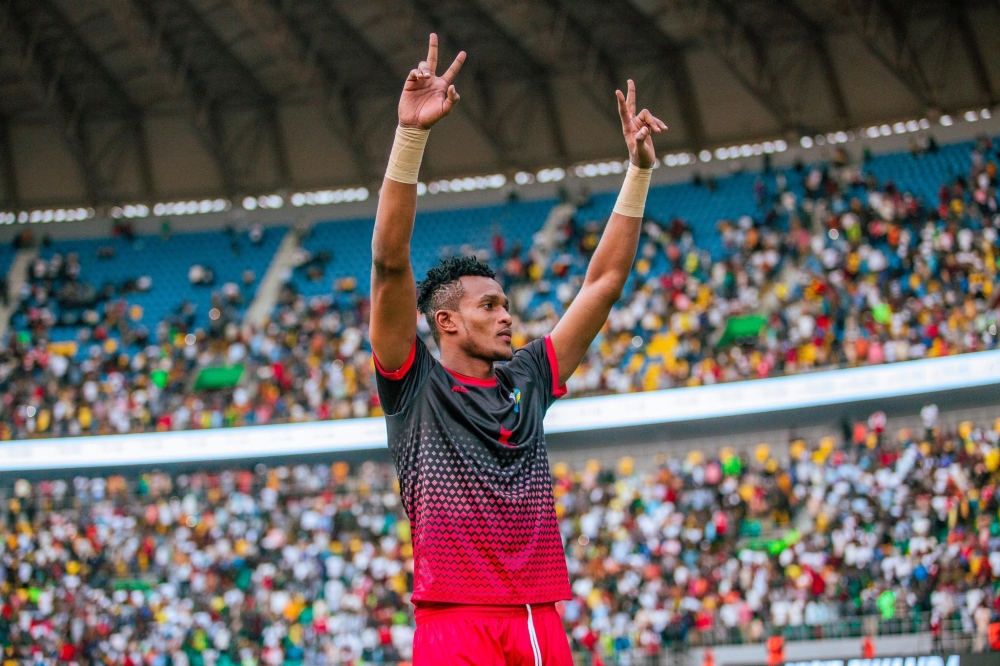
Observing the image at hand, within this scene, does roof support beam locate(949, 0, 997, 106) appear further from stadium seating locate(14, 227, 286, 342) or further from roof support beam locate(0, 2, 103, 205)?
roof support beam locate(0, 2, 103, 205)

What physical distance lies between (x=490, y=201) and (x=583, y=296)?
24.1 meters

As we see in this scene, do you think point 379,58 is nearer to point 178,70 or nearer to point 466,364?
point 178,70

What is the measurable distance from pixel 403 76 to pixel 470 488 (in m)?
25.3

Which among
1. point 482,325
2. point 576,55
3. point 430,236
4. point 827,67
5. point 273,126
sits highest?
point 576,55

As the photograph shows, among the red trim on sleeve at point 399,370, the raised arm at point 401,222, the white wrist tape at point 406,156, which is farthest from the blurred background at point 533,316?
the white wrist tape at point 406,156

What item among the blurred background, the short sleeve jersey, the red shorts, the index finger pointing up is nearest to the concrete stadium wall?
the blurred background

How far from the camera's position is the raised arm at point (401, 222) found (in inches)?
126

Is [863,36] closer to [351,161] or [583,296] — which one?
[351,161]

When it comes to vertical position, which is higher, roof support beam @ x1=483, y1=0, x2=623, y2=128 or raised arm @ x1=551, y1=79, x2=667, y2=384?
roof support beam @ x1=483, y1=0, x2=623, y2=128

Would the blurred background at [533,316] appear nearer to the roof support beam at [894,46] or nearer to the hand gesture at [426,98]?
the roof support beam at [894,46]

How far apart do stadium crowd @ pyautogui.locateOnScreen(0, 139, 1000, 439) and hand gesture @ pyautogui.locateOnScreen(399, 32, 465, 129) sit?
18055 mm

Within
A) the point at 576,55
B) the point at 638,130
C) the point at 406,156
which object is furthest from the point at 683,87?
the point at 406,156

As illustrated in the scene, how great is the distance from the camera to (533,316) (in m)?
23.6

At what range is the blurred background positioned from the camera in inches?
694
